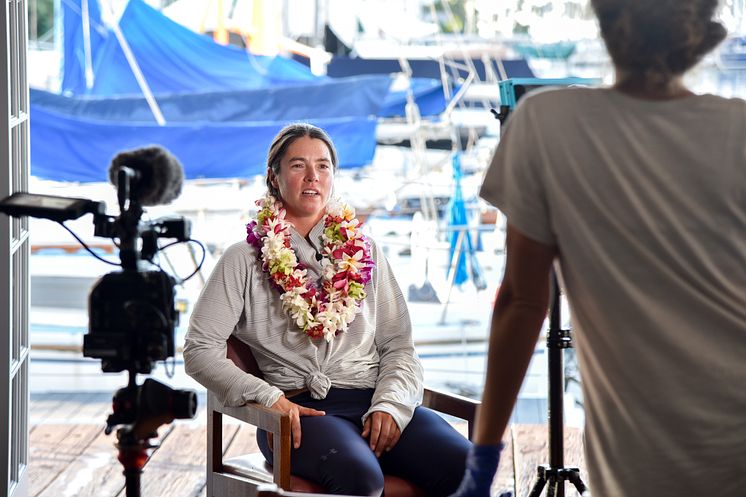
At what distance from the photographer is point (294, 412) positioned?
242 cm

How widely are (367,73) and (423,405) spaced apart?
7.71m

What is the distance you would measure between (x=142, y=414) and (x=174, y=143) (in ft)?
16.5

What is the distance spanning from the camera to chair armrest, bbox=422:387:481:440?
2518mm

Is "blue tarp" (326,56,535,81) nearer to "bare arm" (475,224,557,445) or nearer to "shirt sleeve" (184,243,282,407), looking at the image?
"shirt sleeve" (184,243,282,407)

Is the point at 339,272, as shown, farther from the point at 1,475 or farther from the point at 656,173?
the point at 656,173

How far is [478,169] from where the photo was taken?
948 cm

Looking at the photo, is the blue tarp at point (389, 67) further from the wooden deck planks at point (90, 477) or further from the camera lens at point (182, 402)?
the camera lens at point (182, 402)

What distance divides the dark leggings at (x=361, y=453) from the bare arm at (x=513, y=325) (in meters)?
0.97

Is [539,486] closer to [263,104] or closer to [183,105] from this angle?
[263,104]

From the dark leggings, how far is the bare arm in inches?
38.4

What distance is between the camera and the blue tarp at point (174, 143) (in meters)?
6.45

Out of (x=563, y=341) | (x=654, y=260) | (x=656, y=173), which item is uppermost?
(x=656, y=173)

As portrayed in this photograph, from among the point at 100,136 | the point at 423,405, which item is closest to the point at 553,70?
the point at 100,136

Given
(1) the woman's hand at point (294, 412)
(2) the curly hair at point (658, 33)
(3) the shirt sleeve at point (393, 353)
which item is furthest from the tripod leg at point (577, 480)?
(2) the curly hair at point (658, 33)
